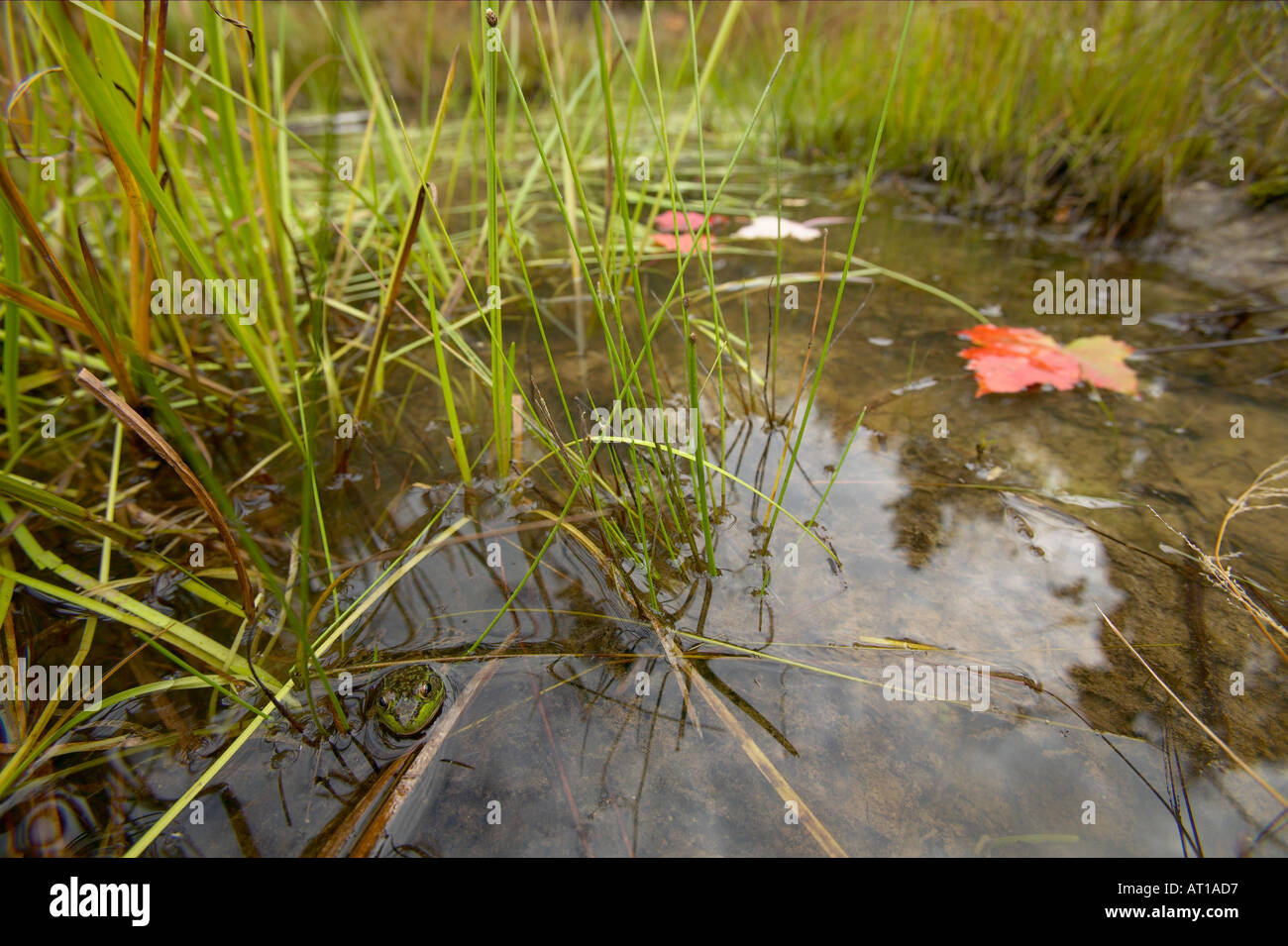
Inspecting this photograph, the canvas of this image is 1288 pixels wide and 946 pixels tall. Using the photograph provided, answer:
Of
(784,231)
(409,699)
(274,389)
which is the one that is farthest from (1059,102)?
(409,699)

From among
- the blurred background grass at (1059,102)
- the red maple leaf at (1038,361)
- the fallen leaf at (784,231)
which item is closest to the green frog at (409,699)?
the red maple leaf at (1038,361)

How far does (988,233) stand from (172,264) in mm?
2530

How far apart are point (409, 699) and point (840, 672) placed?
54 centimetres

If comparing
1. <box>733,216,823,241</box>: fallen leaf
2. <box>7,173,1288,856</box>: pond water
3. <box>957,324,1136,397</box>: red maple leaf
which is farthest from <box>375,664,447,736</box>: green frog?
<box>733,216,823,241</box>: fallen leaf

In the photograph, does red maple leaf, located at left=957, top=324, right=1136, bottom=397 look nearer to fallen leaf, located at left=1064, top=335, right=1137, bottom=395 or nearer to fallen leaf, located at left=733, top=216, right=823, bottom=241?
fallen leaf, located at left=1064, top=335, right=1137, bottom=395

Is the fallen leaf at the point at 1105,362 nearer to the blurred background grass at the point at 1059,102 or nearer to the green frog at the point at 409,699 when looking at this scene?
the blurred background grass at the point at 1059,102

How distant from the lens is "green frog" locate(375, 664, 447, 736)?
2.44 ft

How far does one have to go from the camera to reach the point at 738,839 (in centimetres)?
65

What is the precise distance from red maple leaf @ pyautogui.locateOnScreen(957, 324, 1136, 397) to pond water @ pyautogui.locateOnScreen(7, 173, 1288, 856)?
98 mm

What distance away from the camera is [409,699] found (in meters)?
0.76

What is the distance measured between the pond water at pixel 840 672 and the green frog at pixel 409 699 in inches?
0.9

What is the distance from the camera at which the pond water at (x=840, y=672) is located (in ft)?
2.16
